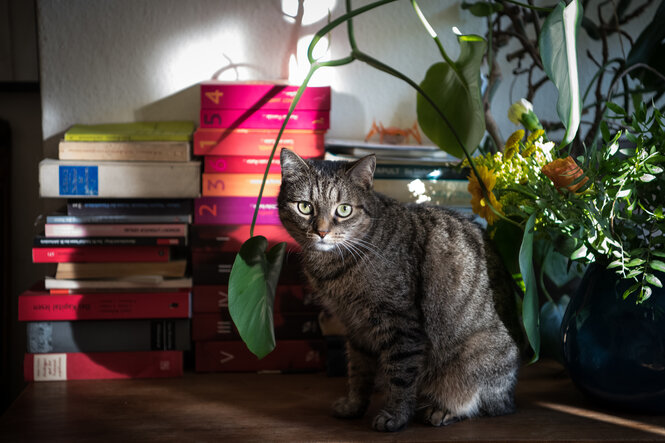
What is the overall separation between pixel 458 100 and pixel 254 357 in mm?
678

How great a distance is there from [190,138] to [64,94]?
1.14ft

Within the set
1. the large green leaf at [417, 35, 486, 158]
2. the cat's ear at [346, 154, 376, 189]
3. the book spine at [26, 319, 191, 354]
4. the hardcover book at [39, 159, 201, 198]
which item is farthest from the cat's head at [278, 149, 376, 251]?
the book spine at [26, 319, 191, 354]

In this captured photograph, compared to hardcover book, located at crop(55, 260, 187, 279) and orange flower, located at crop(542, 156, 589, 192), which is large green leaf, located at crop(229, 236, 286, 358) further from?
orange flower, located at crop(542, 156, 589, 192)

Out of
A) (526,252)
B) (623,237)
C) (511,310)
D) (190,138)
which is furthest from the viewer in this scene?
(190,138)

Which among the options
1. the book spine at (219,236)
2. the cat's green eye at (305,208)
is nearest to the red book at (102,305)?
the book spine at (219,236)

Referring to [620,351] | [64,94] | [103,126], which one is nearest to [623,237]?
[620,351]

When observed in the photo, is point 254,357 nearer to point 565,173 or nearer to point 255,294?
point 255,294

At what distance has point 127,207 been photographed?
1.20 meters

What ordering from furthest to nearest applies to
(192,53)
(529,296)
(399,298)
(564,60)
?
(192,53), (399,298), (529,296), (564,60)

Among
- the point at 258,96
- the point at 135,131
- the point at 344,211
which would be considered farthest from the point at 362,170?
the point at 135,131

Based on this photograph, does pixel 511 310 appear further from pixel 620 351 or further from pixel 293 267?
pixel 293 267

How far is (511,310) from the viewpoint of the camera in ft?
3.57

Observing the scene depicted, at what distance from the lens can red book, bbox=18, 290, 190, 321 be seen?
1150 mm

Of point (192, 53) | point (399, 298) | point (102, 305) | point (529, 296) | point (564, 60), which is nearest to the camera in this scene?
point (564, 60)
